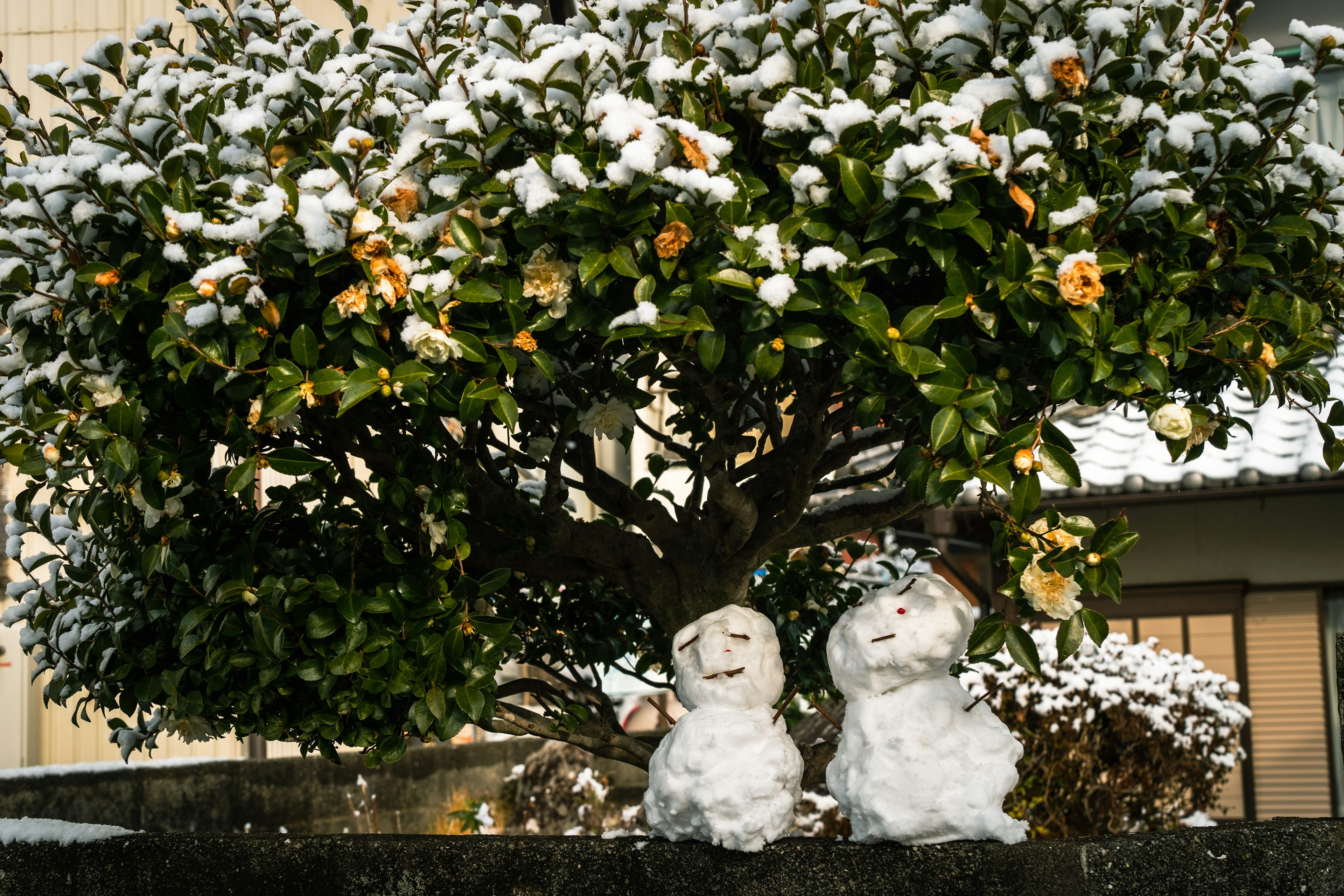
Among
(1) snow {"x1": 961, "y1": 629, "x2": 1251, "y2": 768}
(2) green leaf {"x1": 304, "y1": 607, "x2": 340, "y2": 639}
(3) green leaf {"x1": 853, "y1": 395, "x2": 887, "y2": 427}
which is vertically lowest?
(1) snow {"x1": 961, "y1": 629, "x2": 1251, "y2": 768}

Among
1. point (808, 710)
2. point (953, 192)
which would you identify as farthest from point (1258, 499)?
point (953, 192)

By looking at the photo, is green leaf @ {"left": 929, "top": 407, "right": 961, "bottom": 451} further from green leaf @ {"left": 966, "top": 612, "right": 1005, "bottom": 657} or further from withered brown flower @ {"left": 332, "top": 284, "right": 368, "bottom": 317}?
withered brown flower @ {"left": 332, "top": 284, "right": 368, "bottom": 317}

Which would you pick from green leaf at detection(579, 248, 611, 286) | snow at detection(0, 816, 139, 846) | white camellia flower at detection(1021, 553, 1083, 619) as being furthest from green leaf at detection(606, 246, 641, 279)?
snow at detection(0, 816, 139, 846)

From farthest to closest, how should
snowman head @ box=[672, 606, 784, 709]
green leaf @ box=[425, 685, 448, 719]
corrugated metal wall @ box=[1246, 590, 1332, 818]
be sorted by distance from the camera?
corrugated metal wall @ box=[1246, 590, 1332, 818] → snowman head @ box=[672, 606, 784, 709] → green leaf @ box=[425, 685, 448, 719]

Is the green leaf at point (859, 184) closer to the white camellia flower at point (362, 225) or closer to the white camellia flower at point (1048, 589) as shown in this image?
the white camellia flower at point (1048, 589)

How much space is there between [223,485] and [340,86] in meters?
0.88

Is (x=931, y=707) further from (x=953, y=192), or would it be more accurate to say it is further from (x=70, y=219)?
(x=70, y=219)

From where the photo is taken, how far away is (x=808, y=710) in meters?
7.75

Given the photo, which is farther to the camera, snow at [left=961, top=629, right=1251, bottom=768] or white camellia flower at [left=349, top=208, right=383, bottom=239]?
snow at [left=961, top=629, right=1251, bottom=768]

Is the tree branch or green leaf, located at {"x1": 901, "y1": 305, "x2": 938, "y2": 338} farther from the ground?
green leaf, located at {"x1": 901, "y1": 305, "x2": 938, "y2": 338}

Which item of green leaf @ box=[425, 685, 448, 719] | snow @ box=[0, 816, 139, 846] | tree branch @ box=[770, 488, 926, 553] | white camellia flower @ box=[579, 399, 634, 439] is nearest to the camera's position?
green leaf @ box=[425, 685, 448, 719]

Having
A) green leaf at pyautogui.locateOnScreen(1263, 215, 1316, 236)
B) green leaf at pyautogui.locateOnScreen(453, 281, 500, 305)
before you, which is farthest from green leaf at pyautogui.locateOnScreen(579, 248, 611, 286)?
green leaf at pyautogui.locateOnScreen(1263, 215, 1316, 236)

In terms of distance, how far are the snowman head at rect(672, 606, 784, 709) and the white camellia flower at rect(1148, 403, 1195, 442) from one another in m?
0.92

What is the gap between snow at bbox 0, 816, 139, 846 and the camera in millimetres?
3029
